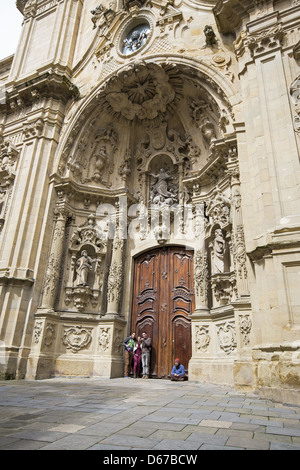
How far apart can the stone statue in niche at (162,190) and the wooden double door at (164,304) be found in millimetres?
1565

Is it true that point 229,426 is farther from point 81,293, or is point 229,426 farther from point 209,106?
point 209,106

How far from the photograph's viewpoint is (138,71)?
31.3 ft

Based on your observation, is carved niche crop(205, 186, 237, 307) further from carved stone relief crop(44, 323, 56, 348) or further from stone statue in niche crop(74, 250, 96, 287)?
carved stone relief crop(44, 323, 56, 348)

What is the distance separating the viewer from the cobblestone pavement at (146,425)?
2080 millimetres

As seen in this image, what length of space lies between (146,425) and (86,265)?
6855 mm

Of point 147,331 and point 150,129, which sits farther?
point 150,129

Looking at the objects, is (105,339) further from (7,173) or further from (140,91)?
(140,91)

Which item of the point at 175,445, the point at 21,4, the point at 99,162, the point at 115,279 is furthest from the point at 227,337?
the point at 21,4

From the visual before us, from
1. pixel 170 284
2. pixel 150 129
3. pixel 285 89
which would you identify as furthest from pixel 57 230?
pixel 285 89

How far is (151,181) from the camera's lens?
10758mm

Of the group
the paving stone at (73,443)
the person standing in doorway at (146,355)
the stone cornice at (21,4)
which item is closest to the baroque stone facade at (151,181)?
the person standing in doorway at (146,355)

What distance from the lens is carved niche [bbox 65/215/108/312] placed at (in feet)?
29.3

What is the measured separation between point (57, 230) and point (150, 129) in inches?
187

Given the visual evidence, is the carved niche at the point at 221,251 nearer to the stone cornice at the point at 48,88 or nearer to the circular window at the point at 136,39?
the circular window at the point at 136,39
